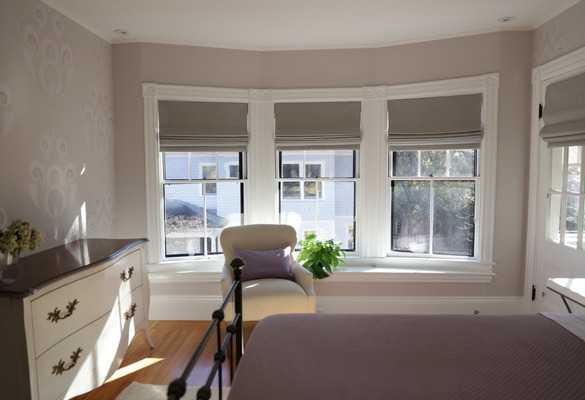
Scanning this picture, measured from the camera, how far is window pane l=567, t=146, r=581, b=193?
3.07m

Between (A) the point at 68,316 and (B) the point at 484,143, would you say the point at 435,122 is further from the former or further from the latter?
(A) the point at 68,316

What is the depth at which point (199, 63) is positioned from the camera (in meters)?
3.91

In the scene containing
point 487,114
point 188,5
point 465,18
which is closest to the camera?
point 188,5

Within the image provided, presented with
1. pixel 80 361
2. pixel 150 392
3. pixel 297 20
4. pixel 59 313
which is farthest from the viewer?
pixel 297 20

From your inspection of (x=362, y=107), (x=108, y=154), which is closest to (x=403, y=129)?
(x=362, y=107)

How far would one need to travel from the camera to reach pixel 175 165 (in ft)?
13.2

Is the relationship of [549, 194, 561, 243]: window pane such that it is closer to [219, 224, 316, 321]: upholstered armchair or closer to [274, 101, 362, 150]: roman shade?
[274, 101, 362, 150]: roman shade

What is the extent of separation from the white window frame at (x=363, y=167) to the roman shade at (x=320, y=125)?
0.07 meters

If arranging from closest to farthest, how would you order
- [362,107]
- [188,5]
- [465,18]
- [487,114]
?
1. [188,5]
2. [465,18]
3. [487,114]
4. [362,107]

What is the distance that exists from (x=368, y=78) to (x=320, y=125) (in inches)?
25.6

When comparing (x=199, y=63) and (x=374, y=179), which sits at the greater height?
(x=199, y=63)

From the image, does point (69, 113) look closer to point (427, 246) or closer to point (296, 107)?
point (296, 107)

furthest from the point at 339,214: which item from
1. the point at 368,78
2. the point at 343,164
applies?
the point at 368,78

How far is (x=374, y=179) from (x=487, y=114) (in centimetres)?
A: 117
